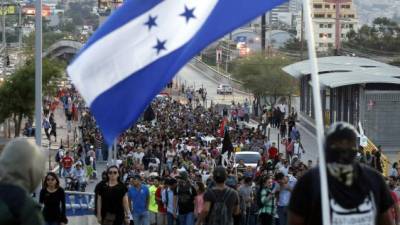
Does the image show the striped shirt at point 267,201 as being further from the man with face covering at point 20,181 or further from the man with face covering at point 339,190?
the man with face covering at point 20,181

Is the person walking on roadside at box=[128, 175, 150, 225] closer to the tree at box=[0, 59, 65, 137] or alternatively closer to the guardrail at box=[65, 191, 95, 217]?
the guardrail at box=[65, 191, 95, 217]

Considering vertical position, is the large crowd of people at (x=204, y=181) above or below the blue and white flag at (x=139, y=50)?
below

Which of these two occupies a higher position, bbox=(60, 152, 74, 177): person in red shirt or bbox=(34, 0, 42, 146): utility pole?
bbox=(34, 0, 42, 146): utility pole

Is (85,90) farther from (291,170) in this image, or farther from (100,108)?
(291,170)

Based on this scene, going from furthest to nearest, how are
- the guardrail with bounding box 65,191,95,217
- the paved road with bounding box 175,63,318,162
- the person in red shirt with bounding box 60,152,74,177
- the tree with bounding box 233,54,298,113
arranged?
the tree with bounding box 233,54,298,113 < the paved road with bounding box 175,63,318,162 < the person in red shirt with bounding box 60,152,74,177 < the guardrail with bounding box 65,191,95,217

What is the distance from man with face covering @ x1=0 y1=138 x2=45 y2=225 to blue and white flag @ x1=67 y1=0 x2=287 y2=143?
2.56 m

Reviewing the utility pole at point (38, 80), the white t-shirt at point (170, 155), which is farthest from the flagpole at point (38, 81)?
the white t-shirt at point (170, 155)

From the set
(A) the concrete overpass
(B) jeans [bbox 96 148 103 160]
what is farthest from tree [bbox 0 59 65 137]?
(A) the concrete overpass

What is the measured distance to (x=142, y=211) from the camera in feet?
56.7

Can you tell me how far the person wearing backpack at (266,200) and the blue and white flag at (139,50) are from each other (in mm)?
8594

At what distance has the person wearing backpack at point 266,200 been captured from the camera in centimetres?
1722

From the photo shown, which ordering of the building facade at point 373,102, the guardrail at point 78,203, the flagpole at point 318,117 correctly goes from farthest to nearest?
the building facade at point 373,102, the guardrail at point 78,203, the flagpole at point 318,117

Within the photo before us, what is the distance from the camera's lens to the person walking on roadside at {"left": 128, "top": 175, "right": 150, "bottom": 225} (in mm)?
17188

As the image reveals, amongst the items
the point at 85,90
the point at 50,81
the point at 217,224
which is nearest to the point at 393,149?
the point at 50,81
